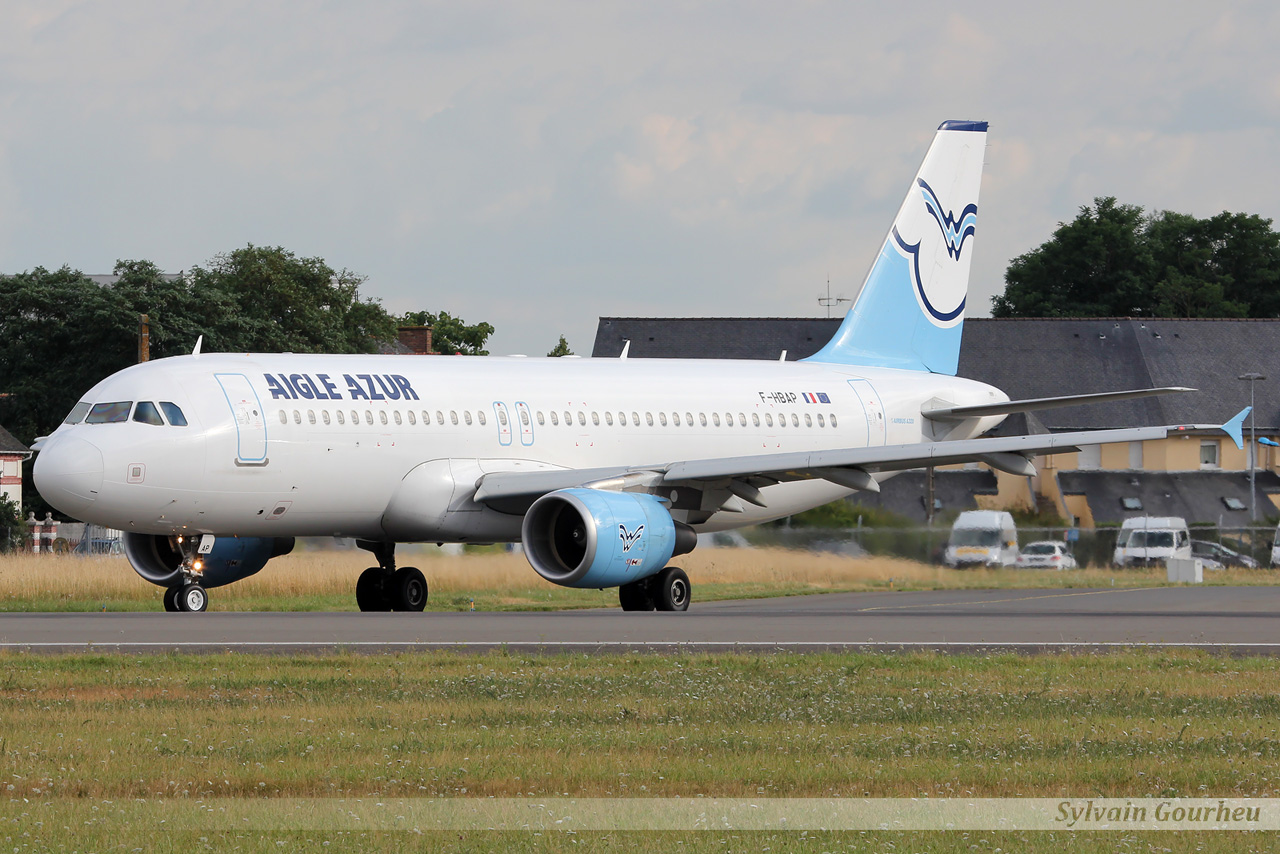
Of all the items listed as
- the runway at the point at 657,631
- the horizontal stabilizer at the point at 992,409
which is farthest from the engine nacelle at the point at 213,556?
the horizontal stabilizer at the point at 992,409

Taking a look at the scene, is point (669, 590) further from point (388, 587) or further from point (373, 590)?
point (373, 590)

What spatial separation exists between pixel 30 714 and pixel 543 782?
4523 millimetres

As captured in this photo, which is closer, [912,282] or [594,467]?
[594,467]

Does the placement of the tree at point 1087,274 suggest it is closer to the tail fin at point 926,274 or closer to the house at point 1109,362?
the house at point 1109,362

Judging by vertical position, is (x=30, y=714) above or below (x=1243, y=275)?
below

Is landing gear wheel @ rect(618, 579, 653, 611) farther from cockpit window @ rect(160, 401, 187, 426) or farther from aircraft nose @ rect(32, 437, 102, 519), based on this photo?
aircraft nose @ rect(32, 437, 102, 519)

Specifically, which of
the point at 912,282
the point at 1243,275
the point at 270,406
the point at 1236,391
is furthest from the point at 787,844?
the point at 1243,275

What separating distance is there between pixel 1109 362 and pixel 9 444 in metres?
47.1

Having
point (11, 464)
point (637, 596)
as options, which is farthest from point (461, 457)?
point (11, 464)

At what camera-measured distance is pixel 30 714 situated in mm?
12594

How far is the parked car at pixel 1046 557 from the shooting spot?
46.3 m

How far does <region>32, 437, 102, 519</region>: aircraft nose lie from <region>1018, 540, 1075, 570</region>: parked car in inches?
1110

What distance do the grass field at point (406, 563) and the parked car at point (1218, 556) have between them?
1793 centimetres

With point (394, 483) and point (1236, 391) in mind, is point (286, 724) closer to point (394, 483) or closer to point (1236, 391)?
point (394, 483)
